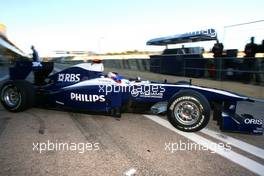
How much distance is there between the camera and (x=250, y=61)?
8719 millimetres

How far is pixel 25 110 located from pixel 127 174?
4107 mm

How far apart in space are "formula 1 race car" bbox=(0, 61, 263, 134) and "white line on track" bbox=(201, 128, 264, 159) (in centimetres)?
17

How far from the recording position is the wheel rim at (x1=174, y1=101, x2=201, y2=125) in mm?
4875

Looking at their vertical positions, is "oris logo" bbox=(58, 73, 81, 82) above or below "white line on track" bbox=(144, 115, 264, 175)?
above

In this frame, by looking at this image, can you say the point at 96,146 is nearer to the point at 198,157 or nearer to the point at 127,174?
the point at 127,174

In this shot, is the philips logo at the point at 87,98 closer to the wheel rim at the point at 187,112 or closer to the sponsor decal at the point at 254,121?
the wheel rim at the point at 187,112

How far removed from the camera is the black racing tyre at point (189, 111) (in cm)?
479

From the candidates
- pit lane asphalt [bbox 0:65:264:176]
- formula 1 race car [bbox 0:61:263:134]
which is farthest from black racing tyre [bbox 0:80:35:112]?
pit lane asphalt [bbox 0:65:264:176]

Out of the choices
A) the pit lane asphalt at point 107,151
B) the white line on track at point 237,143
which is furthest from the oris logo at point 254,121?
the white line on track at point 237,143

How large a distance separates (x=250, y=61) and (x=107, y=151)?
638 cm

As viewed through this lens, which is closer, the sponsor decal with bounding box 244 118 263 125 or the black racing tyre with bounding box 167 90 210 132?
the sponsor decal with bounding box 244 118 263 125

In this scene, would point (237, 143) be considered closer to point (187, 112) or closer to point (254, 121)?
point (254, 121)

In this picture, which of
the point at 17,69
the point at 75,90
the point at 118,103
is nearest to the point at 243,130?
the point at 118,103

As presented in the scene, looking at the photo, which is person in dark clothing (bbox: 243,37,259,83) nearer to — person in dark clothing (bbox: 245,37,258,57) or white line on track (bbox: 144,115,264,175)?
person in dark clothing (bbox: 245,37,258,57)
